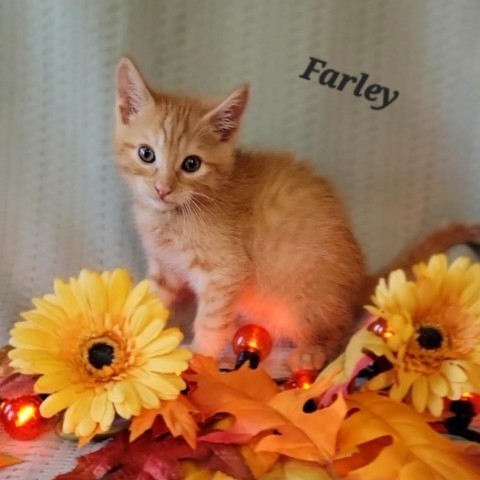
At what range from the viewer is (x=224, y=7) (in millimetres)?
1116

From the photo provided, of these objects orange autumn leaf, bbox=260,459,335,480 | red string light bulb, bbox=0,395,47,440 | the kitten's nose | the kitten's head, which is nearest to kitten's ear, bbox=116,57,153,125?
the kitten's head

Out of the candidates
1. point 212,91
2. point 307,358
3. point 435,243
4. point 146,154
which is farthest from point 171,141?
point 435,243

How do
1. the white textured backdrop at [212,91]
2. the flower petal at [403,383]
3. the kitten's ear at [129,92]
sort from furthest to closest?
1. the white textured backdrop at [212,91]
2. the kitten's ear at [129,92]
3. the flower petal at [403,383]

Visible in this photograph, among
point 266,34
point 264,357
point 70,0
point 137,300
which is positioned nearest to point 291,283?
point 264,357

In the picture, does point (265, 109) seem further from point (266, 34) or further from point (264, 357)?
point (264, 357)

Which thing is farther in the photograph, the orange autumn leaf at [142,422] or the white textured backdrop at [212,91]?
the white textured backdrop at [212,91]

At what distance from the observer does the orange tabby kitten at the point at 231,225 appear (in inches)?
38.1

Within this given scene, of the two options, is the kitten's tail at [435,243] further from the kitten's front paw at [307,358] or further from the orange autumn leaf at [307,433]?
the orange autumn leaf at [307,433]

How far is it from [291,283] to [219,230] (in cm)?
11

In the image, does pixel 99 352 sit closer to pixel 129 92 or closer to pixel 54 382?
pixel 54 382

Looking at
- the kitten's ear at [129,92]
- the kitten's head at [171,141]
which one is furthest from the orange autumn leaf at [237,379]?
the kitten's ear at [129,92]

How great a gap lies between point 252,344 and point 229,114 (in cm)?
29

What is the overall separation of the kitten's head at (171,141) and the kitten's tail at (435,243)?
0.31 metres

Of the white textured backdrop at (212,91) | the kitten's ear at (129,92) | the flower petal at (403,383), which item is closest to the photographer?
the flower petal at (403,383)
